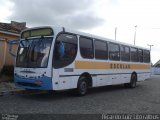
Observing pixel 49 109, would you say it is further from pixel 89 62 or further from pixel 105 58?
pixel 105 58

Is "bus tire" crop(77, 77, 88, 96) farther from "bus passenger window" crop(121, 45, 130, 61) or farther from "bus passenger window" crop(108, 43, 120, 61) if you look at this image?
"bus passenger window" crop(121, 45, 130, 61)

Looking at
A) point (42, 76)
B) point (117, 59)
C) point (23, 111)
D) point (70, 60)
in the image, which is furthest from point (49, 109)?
point (117, 59)

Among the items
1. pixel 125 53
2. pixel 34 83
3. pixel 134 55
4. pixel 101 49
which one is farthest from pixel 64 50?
pixel 134 55

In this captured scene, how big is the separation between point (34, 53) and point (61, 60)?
3.89 feet

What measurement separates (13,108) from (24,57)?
3.70 m

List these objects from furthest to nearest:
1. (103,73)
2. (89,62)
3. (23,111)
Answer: (103,73) → (89,62) → (23,111)

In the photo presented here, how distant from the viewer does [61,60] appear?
13.7 metres

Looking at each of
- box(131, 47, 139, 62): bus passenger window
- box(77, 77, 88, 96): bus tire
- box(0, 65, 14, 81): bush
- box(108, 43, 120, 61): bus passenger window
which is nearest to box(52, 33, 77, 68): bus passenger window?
box(77, 77, 88, 96): bus tire

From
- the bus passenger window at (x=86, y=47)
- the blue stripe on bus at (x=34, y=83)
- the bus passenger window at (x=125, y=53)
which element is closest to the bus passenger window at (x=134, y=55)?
the bus passenger window at (x=125, y=53)

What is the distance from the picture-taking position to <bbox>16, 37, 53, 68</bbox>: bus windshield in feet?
43.7

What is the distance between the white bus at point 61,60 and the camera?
13242 millimetres

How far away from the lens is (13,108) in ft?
35.4

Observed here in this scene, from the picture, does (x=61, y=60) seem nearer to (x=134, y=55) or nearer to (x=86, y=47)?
(x=86, y=47)

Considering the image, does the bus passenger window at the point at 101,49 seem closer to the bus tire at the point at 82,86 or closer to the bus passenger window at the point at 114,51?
the bus passenger window at the point at 114,51
